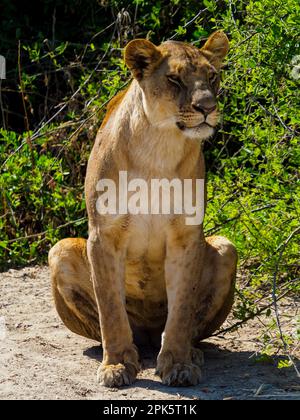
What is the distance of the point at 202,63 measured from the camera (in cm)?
501

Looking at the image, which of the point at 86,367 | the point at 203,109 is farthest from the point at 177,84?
the point at 86,367

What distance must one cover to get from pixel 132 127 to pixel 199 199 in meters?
0.47

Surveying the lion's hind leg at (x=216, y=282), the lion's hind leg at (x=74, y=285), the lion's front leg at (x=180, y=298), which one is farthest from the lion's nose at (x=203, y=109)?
the lion's hind leg at (x=74, y=285)

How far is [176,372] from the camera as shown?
5.04 metres

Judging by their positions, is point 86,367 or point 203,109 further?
point 86,367

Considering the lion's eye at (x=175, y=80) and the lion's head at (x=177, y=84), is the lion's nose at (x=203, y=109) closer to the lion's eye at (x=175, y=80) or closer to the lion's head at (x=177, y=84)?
the lion's head at (x=177, y=84)

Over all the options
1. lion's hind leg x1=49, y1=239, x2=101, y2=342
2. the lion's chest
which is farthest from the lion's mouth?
lion's hind leg x1=49, y1=239, x2=101, y2=342

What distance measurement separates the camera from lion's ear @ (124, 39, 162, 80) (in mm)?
5062

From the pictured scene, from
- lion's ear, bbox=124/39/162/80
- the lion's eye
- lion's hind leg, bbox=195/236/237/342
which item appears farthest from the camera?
lion's hind leg, bbox=195/236/237/342

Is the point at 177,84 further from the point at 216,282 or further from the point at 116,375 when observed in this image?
the point at 116,375

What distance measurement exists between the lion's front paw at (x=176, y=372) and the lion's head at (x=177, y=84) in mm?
1072

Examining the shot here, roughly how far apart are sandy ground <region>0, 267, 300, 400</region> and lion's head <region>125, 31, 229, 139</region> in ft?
3.81

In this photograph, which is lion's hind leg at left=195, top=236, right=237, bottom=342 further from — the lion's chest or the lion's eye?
the lion's eye

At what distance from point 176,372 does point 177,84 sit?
1.33 metres
